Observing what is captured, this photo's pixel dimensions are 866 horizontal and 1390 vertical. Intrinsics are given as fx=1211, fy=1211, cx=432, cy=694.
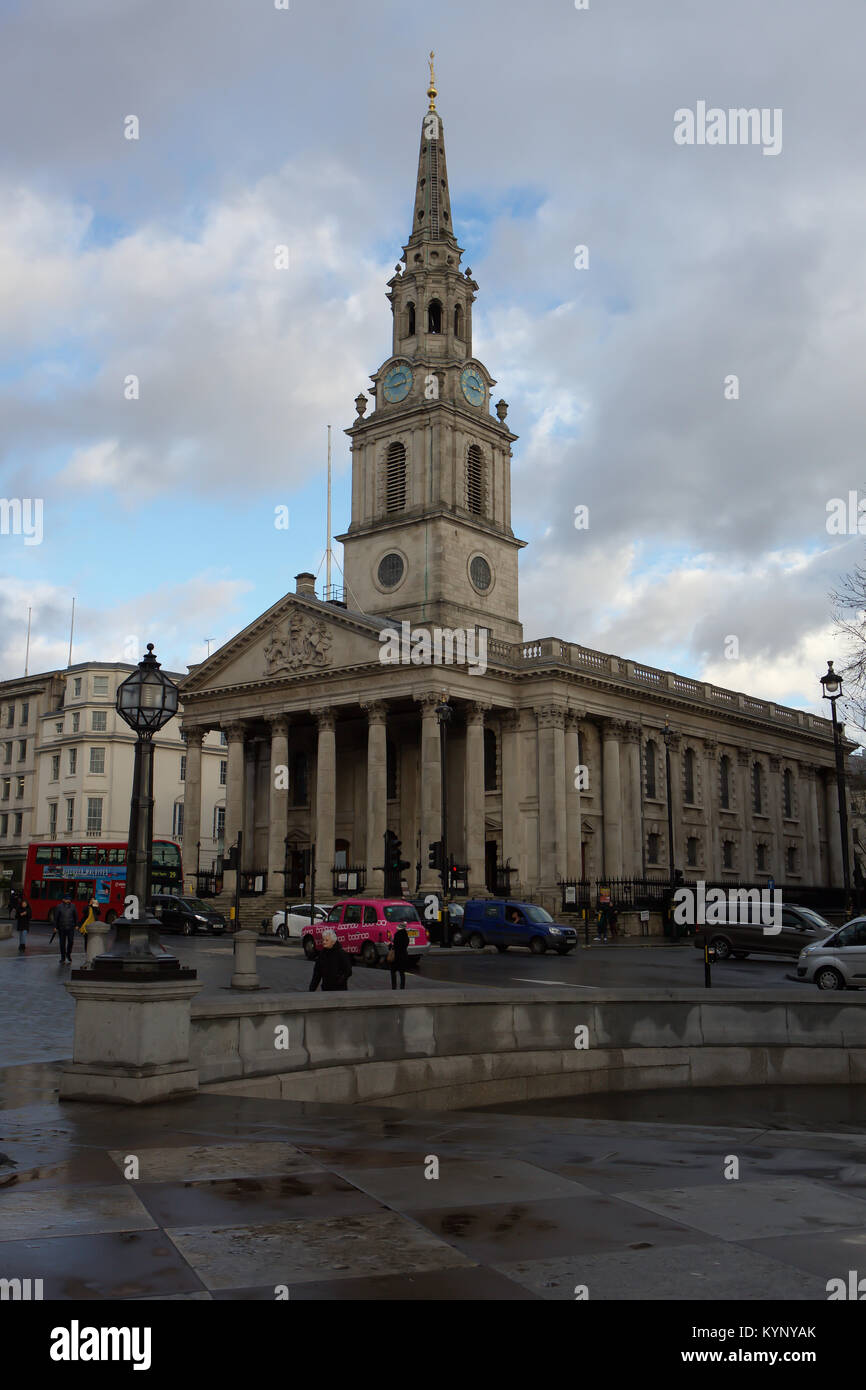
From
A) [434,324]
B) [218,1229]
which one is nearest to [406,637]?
[434,324]

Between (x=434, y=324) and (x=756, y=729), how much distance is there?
102 feet

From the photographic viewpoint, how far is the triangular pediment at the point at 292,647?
2283 inches

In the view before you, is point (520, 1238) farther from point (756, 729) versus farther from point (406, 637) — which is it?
point (756, 729)

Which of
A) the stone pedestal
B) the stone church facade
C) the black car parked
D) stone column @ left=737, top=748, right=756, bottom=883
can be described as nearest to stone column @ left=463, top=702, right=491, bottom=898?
the stone church facade

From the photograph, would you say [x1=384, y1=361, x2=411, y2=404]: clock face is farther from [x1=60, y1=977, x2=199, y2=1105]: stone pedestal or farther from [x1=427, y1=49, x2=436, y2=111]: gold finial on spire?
[x1=60, y1=977, x2=199, y2=1105]: stone pedestal

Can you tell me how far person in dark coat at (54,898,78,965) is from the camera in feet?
100

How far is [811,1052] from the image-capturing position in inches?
699

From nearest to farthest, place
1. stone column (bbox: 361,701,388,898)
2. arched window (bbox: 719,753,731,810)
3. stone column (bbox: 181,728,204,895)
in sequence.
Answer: stone column (bbox: 361,701,388,898) < stone column (bbox: 181,728,204,895) < arched window (bbox: 719,753,731,810)

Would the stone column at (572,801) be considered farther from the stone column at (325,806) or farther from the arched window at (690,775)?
the stone column at (325,806)

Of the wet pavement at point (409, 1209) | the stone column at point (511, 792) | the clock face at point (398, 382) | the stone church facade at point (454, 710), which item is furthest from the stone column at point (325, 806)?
the wet pavement at point (409, 1209)

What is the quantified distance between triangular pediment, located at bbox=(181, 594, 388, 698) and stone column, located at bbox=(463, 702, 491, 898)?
219 inches

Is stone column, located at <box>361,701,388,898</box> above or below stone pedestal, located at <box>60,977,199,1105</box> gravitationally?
above

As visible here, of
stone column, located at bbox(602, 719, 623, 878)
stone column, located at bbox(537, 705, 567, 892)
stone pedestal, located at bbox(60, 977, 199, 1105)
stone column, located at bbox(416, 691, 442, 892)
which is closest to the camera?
stone pedestal, located at bbox(60, 977, 199, 1105)
